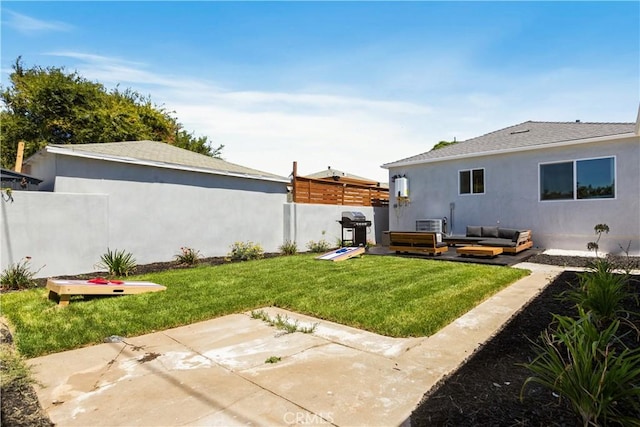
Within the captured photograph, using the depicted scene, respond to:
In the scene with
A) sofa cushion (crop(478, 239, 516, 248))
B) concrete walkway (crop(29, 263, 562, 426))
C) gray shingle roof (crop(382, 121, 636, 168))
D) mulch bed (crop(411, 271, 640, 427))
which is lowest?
concrete walkway (crop(29, 263, 562, 426))

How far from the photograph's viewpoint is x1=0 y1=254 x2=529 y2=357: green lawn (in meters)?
4.41

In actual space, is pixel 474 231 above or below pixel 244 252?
above

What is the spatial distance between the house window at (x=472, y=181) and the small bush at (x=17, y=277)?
43.5 ft

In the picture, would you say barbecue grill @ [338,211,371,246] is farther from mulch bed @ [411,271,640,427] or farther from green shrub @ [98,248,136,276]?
mulch bed @ [411,271,640,427]

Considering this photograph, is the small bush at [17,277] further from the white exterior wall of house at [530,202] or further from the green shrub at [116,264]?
the white exterior wall of house at [530,202]

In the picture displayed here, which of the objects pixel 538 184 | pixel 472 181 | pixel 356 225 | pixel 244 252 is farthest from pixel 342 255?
pixel 538 184

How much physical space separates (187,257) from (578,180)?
39.8 ft

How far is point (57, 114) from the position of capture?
20.9 metres

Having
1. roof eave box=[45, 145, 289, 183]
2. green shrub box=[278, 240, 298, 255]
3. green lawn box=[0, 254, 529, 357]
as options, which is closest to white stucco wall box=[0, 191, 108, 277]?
roof eave box=[45, 145, 289, 183]

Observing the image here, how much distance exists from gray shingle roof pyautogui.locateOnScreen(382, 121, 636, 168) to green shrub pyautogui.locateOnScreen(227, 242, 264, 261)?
703 centimetres

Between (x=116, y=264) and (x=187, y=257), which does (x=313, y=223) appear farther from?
(x=116, y=264)

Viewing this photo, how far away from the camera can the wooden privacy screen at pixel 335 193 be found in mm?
13688

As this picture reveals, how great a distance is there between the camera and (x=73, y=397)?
9.27 ft

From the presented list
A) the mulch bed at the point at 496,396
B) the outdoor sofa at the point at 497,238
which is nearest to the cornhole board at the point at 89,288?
the mulch bed at the point at 496,396
